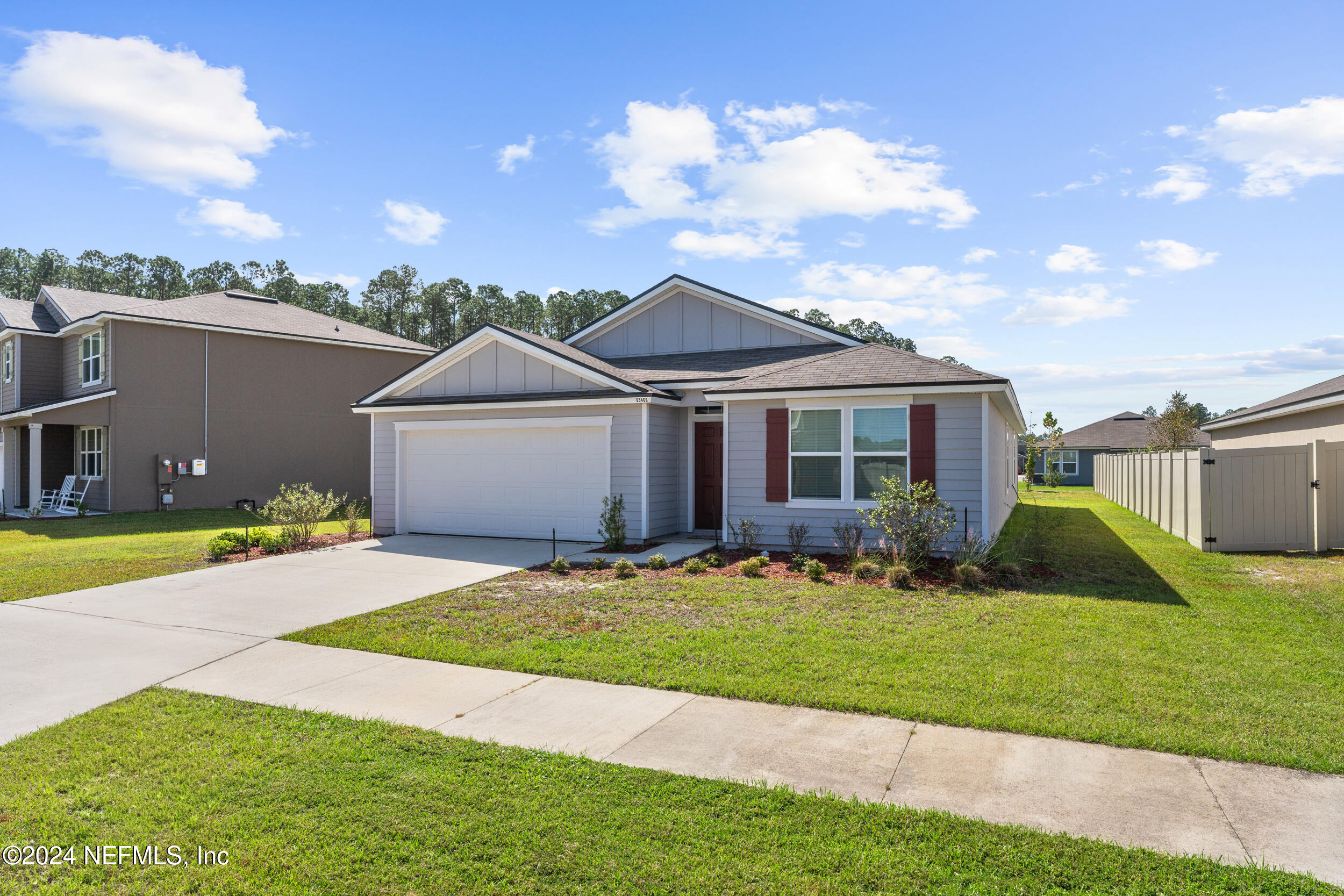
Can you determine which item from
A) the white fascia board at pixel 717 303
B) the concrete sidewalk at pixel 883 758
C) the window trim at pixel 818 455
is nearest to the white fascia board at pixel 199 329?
the white fascia board at pixel 717 303

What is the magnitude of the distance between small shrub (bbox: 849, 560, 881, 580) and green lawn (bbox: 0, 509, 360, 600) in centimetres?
1043

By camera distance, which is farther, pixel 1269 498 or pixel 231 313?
pixel 231 313

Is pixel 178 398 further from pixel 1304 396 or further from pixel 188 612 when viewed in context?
pixel 1304 396

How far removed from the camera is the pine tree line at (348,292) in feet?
196

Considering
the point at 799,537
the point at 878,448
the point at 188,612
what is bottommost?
the point at 188,612

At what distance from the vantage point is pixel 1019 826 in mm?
3670

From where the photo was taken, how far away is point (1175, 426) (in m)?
39.7

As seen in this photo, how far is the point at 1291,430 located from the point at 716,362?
1459cm

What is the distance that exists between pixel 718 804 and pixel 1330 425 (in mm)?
18031

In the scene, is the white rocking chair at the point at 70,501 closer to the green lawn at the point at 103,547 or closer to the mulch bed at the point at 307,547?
the green lawn at the point at 103,547

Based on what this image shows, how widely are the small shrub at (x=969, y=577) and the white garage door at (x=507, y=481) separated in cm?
646

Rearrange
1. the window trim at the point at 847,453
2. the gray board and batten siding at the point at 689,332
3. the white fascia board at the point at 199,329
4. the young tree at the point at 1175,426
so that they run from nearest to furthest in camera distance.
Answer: the window trim at the point at 847,453 < the gray board and batten siding at the point at 689,332 < the white fascia board at the point at 199,329 < the young tree at the point at 1175,426

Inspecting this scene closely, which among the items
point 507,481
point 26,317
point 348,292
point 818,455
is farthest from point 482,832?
point 348,292

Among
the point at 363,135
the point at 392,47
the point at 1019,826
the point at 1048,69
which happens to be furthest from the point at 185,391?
the point at 1019,826
